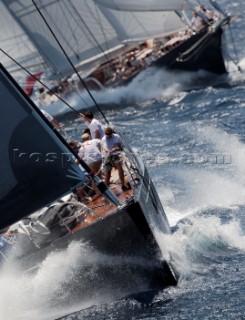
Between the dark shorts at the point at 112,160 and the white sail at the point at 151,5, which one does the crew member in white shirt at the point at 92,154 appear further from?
the white sail at the point at 151,5

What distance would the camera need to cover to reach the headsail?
12.8 metres

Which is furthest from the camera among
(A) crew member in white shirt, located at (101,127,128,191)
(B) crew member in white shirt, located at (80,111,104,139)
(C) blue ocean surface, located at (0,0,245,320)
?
(B) crew member in white shirt, located at (80,111,104,139)

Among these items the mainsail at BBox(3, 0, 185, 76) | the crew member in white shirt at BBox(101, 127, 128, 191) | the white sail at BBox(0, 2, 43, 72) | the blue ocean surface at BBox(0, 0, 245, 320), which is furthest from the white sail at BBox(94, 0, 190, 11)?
the crew member in white shirt at BBox(101, 127, 128, 191)

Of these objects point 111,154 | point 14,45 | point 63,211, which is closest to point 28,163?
point 63,211

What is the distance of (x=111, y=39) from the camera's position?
3284cm

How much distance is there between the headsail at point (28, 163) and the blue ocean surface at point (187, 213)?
997 mm

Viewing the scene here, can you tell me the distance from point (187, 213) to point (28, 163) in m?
5.08

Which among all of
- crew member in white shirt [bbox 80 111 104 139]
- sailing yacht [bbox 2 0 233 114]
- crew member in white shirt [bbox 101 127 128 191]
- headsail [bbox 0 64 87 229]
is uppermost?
headsail [bbox 0 64 87 229]

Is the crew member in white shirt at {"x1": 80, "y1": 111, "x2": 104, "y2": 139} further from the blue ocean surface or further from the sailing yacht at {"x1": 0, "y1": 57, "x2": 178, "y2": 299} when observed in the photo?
the sailing yacht at {"x1": 0, "y1": 57, "x2": 178, "y2": 299}

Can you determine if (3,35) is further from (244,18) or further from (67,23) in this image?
(244,18)

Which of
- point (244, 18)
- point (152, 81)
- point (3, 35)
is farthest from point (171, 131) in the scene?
point (244, 18)

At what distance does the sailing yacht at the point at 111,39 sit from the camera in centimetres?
3141

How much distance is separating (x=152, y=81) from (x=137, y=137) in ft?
23.5

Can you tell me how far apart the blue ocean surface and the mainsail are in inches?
109
